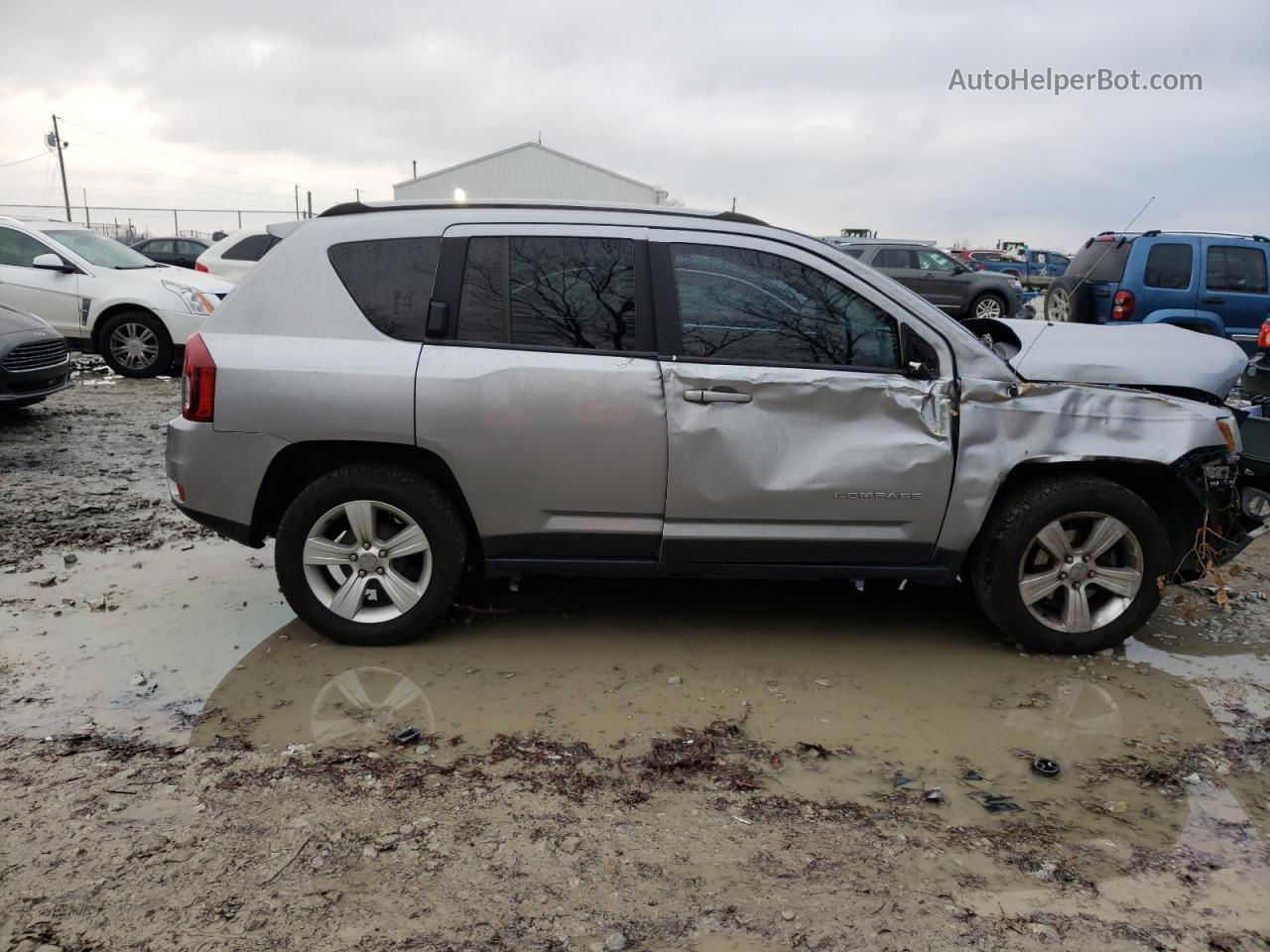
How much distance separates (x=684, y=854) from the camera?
2.81 meters

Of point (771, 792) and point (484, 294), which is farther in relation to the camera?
point (484, 294)

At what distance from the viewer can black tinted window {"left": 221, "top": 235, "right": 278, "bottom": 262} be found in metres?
14.1

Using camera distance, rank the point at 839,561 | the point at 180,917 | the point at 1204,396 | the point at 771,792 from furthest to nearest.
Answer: the point at 1204,396
the point at 839,561
the point at 771,792
the point at 180,917

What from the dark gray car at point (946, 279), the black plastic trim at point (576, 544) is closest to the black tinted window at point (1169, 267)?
the dark gray car at point (946, 279)

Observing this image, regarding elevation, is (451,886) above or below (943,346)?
below

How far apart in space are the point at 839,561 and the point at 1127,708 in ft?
4.20

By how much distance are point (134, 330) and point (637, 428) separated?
9.53 m

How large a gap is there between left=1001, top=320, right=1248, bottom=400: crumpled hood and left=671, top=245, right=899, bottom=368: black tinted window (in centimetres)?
76

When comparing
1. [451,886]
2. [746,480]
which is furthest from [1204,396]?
[451,886]

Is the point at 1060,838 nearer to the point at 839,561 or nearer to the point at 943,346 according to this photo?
the point at 839,561

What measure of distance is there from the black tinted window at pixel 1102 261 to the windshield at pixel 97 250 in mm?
11757

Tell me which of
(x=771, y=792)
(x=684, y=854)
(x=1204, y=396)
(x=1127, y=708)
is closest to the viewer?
(x=684, y=854)

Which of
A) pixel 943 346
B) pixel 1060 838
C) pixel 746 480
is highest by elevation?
pixel 943 346

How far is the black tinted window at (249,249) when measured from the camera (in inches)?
553
